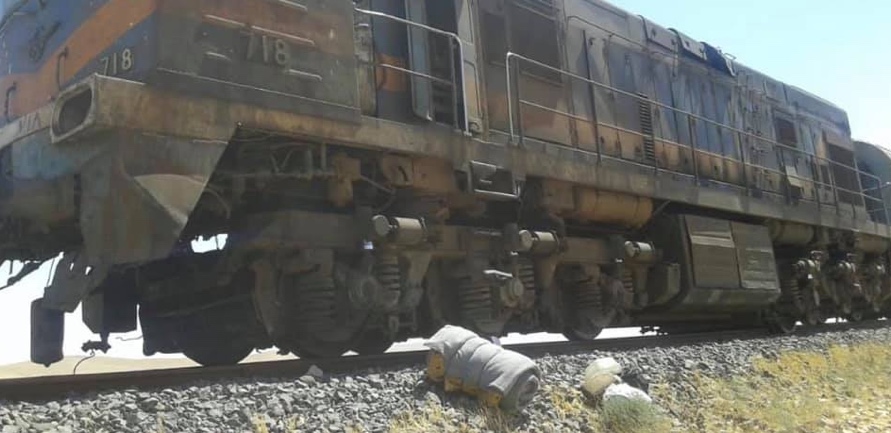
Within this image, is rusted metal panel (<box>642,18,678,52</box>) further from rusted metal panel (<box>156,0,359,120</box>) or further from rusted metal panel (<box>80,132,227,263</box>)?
rusted metal panel (<box>80,132,227,263</box>)

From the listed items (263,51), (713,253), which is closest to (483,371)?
(263,51)

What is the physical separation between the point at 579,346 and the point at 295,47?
11.6 ft

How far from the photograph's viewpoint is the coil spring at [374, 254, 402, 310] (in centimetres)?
529

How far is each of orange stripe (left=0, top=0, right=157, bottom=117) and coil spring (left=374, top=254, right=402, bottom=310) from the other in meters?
2.08

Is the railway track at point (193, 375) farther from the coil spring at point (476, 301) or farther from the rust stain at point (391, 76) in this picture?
the rust stain at point (391, 76)

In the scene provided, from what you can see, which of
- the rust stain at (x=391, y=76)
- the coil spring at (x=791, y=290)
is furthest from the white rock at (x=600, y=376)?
the coil spring at (x=791, y=290)

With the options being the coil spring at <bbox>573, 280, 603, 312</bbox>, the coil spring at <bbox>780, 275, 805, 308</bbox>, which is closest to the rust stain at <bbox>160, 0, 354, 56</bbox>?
the coil spring at <bbox>573, 280, 603, 312</bbox>

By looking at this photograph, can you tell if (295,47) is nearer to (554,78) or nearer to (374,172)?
(374,172)

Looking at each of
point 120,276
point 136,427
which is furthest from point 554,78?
point 136,427

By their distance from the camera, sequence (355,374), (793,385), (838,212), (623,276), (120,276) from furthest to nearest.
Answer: (838,212)
(623,276)
(793,385)
(120,276)
(355,374)

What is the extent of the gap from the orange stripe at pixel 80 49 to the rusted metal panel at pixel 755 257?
272 inches

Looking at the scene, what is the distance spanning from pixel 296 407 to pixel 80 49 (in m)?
2.68

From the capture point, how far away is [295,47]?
4750 mm

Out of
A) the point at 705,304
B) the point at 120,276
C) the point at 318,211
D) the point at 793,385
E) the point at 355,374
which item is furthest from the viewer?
the point at 705,304
